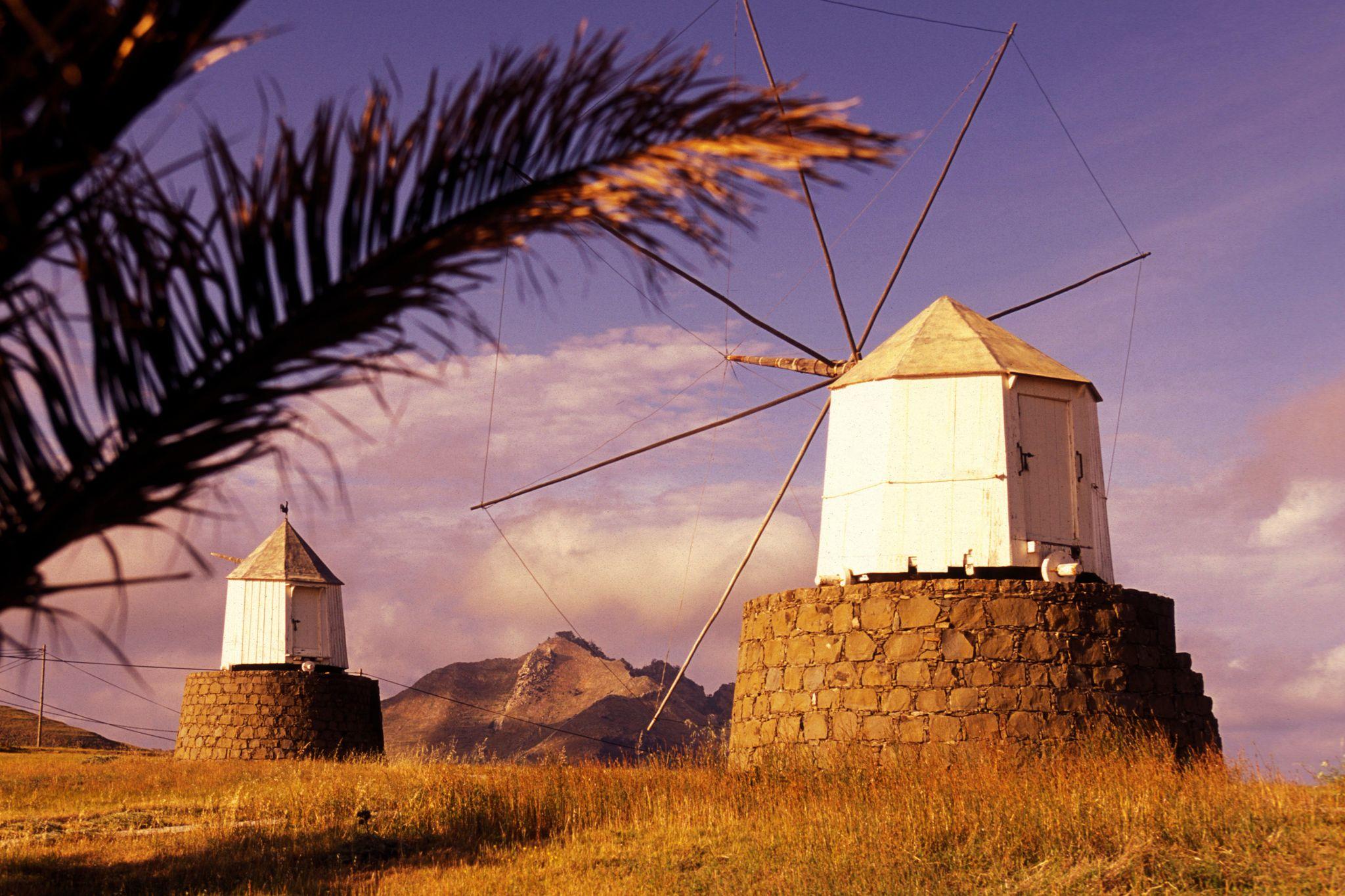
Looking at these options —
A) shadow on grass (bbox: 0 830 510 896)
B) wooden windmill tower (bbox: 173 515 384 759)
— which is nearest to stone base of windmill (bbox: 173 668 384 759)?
wooden windmill tower (bbox: 173 515 384 759)

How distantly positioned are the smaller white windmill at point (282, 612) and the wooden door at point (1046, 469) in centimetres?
1862

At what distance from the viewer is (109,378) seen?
229 centimetres

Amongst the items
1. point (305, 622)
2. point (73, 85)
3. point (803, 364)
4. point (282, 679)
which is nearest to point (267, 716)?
point (282, 679)

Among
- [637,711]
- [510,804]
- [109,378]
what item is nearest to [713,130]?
[109,378]

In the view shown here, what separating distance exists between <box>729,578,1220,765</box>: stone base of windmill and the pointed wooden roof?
16635 millimetres

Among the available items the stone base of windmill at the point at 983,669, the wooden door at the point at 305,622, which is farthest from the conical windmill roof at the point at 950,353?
the wooden door at the point at 305,622

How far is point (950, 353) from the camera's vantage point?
44.9ft

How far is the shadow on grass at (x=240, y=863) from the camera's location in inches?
356

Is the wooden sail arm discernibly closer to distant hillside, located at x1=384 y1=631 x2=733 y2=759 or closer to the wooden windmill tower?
the wooden windmill tower

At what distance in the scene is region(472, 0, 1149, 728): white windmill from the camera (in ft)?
42.2

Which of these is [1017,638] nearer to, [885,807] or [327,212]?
[885,807]

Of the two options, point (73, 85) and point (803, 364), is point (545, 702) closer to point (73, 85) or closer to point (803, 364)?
point (803, 364)

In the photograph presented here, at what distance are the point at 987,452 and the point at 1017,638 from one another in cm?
219

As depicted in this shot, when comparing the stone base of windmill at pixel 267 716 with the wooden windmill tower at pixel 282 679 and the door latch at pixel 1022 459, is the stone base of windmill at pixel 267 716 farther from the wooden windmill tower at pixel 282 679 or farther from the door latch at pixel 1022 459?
the door latch at pixel 1022 459
